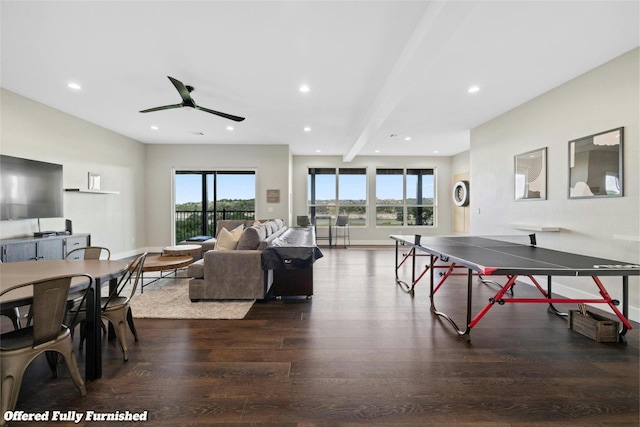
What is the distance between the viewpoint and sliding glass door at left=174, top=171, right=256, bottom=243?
24.7 feet

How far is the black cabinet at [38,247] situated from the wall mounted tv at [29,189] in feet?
1.48

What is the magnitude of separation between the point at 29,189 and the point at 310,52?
186 inches

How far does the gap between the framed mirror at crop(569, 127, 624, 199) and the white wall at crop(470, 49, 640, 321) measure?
68mm

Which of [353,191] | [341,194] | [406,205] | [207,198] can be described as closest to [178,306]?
[207,198]

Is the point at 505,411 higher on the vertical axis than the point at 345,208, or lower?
lower

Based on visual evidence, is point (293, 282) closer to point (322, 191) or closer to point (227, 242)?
point (227, 242)

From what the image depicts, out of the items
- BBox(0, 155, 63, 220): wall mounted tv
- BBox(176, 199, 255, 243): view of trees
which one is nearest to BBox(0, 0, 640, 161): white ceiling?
BBox(0, 155, 63, 220): wall mounted tv

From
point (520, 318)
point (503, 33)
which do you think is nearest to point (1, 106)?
point (503, 33)

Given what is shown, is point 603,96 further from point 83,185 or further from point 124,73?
point 83,185

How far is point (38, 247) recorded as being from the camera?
3889 mm

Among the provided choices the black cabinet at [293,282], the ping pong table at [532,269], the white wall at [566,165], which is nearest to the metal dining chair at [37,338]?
the black cabinet at [293,282]

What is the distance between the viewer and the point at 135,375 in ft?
6.29

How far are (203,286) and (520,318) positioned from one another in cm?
367

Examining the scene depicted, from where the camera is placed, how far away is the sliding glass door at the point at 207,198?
7.54 metres
